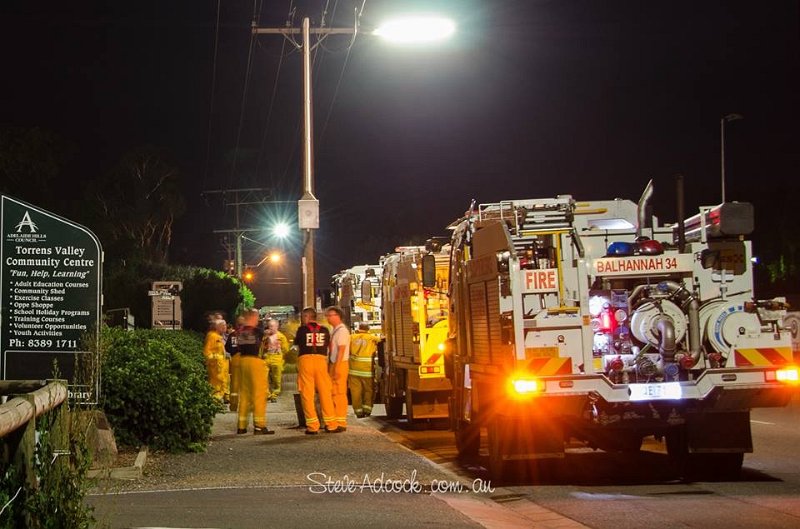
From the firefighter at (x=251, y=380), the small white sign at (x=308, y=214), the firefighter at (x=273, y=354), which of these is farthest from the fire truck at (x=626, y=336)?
the firefighter at (x=273, y=354)

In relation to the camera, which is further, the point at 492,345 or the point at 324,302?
the point at 324,302

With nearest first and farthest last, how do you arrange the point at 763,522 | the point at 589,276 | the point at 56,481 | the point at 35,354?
1. the point at 56,481
2. the point at 763,522
3. the point at 35,354
4. the point at 589,276

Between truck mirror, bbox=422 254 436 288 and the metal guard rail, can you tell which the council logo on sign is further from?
truck mirror, bbox=422 254 436 288

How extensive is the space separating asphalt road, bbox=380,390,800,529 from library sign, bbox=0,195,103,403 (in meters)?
4.14

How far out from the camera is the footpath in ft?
27.0

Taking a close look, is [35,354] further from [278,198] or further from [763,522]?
[278,198]

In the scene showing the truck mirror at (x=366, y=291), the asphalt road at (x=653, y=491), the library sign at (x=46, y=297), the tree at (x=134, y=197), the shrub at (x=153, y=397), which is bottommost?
the asphalt road at (x=653, y=491)

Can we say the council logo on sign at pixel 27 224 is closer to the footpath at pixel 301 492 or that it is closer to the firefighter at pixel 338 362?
the footpath at pixel 301 492

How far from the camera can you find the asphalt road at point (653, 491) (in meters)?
8.64

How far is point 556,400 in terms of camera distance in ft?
32.9

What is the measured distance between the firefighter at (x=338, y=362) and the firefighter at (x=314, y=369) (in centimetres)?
40

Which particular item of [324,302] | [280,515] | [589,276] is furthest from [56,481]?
[324,302]

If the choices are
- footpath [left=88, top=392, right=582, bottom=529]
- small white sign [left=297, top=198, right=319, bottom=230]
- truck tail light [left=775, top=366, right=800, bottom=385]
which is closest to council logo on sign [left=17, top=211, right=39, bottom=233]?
footpath [left=88, top=392, right=582, bottom=529]

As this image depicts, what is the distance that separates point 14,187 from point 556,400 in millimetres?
29171
